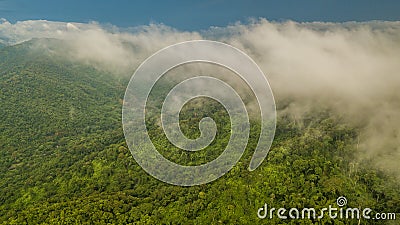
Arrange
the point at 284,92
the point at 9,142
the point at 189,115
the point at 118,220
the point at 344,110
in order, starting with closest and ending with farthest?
the point at 118,220 → the point at 344,110 → the point at 9,142 → the point at 189,115 → the point at 284,92

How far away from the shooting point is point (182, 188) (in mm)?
33219

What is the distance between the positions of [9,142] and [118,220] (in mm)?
33604

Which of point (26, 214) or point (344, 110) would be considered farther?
point (344, 110)

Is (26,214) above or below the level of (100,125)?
below

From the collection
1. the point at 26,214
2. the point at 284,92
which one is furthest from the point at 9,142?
the point at 284,92

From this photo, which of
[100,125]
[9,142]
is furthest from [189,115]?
[9,142]

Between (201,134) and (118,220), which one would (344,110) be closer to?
(201,134)

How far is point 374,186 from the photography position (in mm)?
30875

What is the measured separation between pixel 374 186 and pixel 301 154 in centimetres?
812

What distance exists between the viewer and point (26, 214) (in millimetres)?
28391

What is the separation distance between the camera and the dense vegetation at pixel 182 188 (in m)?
29.0

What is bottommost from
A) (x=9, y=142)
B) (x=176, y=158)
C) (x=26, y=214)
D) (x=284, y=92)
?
(x=26, y=214)

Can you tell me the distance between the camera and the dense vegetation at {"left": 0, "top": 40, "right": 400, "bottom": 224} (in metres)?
29.0

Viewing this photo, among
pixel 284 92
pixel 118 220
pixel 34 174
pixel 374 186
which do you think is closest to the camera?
pixel 118 220
